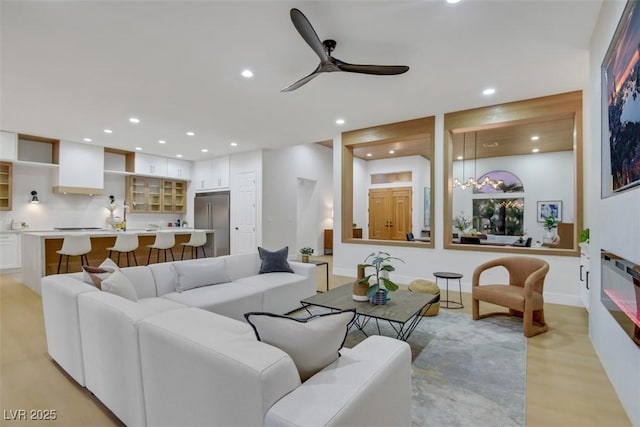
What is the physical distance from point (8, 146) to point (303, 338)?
26.1ft

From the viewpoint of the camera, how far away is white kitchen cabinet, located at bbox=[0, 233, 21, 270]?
616 cm

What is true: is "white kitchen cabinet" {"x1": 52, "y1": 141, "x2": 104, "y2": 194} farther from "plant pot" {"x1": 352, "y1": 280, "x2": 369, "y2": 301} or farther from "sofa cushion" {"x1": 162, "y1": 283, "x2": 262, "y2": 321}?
"plant pot" {"x1": 352, "y1": 280, "x2": 369, "y2": 301}

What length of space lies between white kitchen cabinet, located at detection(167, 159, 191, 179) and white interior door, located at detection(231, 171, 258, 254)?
205cm

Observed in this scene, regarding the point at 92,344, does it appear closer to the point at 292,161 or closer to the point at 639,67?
the point at 639,67

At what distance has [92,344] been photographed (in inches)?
74.4

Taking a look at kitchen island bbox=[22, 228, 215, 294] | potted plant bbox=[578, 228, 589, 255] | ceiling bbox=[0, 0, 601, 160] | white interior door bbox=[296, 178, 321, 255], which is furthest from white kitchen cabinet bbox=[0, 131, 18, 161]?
potted plant bbox=[578, 228, 589, 255]

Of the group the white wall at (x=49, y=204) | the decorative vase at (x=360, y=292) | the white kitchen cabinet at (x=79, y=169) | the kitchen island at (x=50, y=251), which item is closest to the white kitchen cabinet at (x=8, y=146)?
the white wall at (x=49, y=204)

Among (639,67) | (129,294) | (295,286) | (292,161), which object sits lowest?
(295,286)

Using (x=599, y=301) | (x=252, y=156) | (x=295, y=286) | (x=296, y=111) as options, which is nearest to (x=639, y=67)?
(x=599, y=301)

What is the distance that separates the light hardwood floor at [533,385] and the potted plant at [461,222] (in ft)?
18.9

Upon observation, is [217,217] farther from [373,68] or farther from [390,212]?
[373,68]

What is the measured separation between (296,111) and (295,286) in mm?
2845

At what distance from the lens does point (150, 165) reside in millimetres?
8336

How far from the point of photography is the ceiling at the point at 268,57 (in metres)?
2.59
